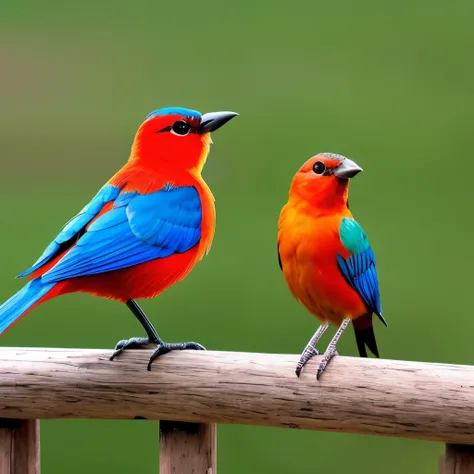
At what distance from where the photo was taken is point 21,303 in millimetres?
Result: 1241

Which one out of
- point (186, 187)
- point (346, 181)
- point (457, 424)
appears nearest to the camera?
point (457, 424)

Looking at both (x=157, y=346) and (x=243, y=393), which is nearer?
(x=243, y=393)

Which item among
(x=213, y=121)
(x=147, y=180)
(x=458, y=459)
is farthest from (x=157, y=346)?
(x=458, y=459)

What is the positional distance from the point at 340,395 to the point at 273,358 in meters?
0.12

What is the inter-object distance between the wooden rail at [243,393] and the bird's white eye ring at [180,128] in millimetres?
350

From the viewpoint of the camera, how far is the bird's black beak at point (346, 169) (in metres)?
1.25

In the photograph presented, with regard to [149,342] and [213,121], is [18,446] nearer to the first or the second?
[149,342]

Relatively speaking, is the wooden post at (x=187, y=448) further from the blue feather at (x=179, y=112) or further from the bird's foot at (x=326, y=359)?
the blue feather at (x=179, y=112)

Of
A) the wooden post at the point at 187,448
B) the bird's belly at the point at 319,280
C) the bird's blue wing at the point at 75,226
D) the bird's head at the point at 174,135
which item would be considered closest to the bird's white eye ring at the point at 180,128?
the bird's head at the point at 174,135

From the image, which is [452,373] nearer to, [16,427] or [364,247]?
[364,247]

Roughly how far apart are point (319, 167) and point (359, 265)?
0.59 feet

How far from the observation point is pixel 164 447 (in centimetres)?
138

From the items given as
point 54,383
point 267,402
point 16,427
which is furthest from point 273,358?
point 16,427

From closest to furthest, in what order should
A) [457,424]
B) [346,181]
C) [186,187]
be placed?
[457,424] < [346,181] < [186,187]
